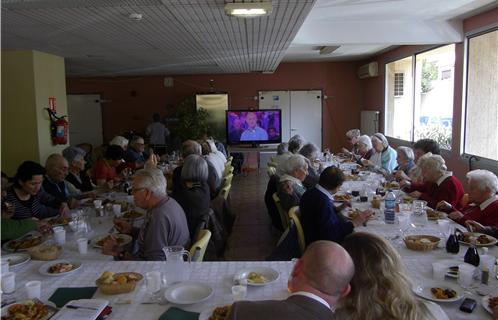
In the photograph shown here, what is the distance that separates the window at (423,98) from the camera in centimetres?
741

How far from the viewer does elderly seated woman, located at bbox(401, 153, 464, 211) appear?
4363 mm

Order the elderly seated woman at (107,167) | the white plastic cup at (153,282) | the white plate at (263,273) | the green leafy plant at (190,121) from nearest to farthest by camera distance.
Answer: the white plastic cup at (153,282)
the white plate at (263,273)
the elderly seated woman at (107,167)
the green leafy plant at (190,121)

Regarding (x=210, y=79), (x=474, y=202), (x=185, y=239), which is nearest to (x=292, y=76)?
(x=210, y=79)

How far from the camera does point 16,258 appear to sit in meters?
2.60

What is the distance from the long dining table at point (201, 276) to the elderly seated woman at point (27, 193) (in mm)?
757

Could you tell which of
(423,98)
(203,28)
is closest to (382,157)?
(423,98)

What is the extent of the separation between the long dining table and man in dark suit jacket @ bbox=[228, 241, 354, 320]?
0.54 metres

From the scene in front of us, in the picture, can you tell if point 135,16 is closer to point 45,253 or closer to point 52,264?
point 45,253

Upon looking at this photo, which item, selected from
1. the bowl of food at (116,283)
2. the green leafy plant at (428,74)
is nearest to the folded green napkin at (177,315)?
the bowl of food at (116,283)

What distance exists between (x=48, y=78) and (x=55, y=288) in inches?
221

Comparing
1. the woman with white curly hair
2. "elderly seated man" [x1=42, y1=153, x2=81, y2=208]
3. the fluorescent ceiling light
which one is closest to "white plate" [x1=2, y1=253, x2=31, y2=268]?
"elderly seated man" [x1=42, y1=153, x2=81, y2=208]

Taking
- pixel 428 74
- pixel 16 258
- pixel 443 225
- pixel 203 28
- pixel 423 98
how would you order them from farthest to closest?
pixel 423 98 → pixel 428 74 → pixel 203 28 → pixel 443 225 → pixel 16 258

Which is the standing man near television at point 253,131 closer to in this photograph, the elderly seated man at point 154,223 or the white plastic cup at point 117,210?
the white plastic cup at point 117,210

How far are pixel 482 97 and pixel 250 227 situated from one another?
3.87 meters
